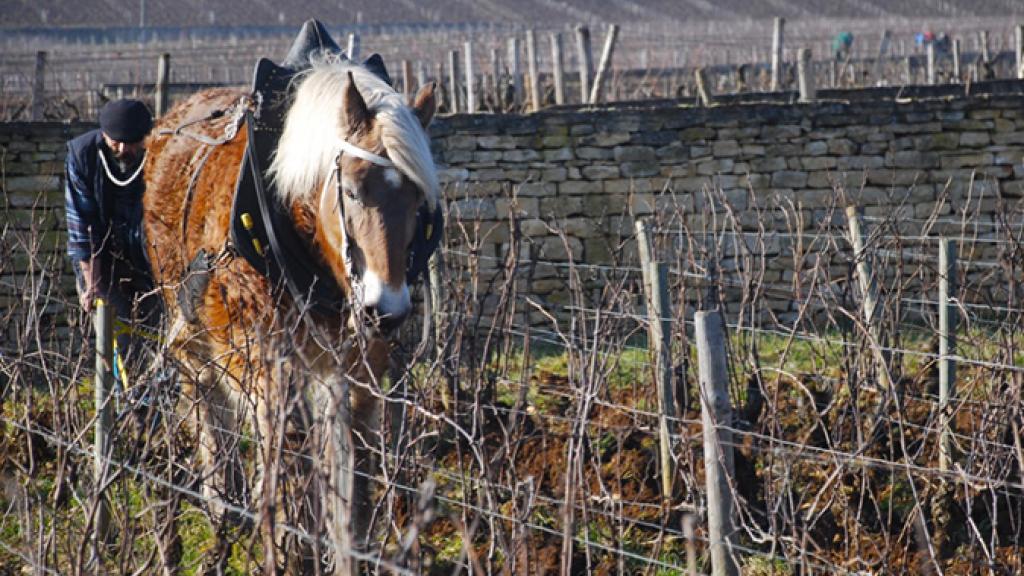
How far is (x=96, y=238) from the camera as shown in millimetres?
5027

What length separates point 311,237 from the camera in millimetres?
4355

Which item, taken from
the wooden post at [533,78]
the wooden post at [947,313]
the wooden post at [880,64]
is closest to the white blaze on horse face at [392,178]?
the wooden post at [947,313]

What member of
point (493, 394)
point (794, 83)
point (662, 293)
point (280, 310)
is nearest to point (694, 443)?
point (662, 293)

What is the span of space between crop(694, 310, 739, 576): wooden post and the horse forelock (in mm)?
1209

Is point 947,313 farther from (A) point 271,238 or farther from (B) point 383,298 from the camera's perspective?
(A) point 271,238

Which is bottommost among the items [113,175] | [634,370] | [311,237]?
[634,370]

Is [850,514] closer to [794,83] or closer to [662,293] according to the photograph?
[662,293]

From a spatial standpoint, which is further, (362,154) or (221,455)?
(362,154)

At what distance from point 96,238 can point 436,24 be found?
35.3m

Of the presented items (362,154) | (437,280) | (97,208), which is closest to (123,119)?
(97,208)

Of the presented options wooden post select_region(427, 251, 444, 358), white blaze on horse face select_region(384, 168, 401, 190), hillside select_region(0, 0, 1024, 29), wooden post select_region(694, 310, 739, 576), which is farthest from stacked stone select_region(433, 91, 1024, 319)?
hillside select_region(0, 0, 1024, 29)

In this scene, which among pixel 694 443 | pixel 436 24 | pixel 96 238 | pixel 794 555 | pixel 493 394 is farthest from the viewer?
pixel 436 24

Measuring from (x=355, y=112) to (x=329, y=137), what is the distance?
0.12 m

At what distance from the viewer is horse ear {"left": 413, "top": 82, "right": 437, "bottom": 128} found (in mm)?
4566
